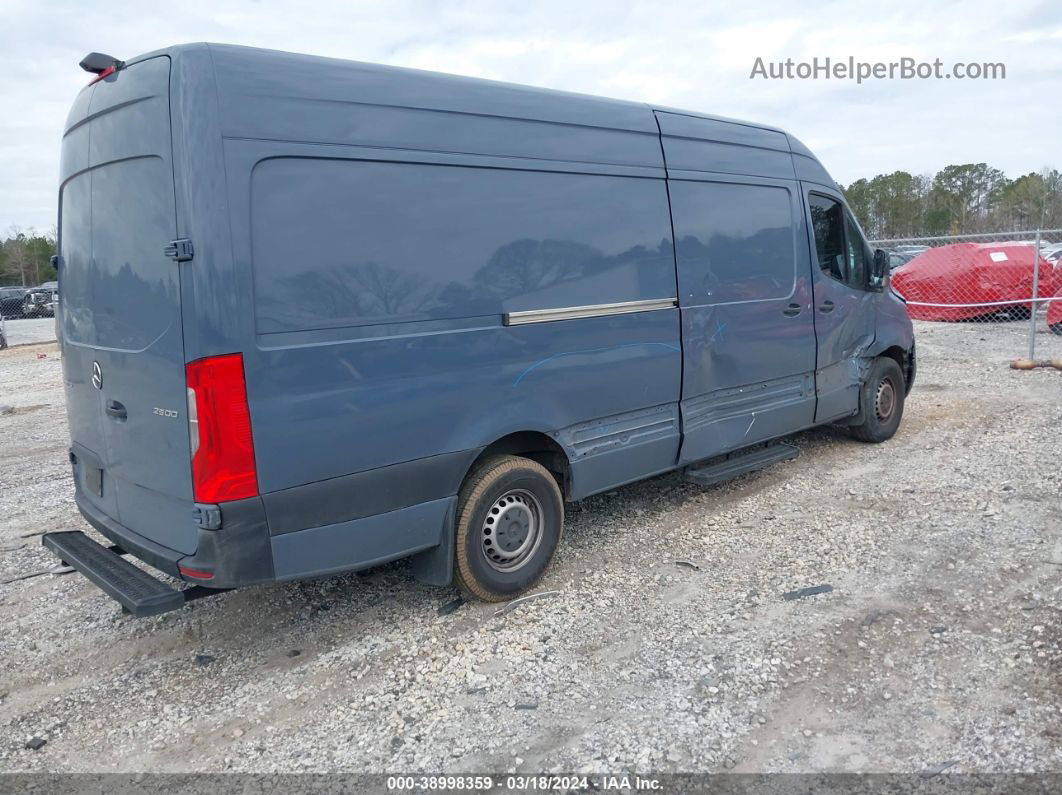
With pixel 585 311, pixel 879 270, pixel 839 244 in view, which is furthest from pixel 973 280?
pixel 585 311

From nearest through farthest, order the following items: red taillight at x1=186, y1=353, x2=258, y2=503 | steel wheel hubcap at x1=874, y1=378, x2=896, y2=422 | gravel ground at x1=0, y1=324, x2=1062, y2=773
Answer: gravel ground at x1=0, y1=324, x2=1062, y2=773
red taillight at x1=186, y1=353, x2=258, y2=503
steel wheel hubcap at x1=874, y1=378, x2=896, y2=422

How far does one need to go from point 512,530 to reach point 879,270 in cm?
433

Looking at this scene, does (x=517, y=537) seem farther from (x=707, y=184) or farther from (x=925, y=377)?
(x=925, y=377)

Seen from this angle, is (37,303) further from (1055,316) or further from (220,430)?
(220,430)

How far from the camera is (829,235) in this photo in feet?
21.3

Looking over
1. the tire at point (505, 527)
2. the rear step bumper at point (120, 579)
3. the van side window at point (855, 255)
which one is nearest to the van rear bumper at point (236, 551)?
the rear step bumper at point (120, 579)

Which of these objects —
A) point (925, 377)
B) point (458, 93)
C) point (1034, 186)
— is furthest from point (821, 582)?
point (1034, 186)

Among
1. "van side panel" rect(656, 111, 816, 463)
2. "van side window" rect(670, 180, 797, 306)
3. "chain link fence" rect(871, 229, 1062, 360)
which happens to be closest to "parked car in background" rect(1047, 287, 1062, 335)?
"chain link fence" rect(871, 229, 1062, 360)

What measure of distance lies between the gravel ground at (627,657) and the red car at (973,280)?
11825 millimetres

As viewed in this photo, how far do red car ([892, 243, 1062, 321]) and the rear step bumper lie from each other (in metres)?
15.2

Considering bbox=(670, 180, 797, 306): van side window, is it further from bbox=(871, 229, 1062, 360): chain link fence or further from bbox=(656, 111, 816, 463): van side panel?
bbox=(871, 229, 1062, 360): chain link fence

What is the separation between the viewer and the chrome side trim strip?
4.16m

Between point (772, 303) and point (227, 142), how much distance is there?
390 centimetres

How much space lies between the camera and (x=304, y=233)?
341 cm
